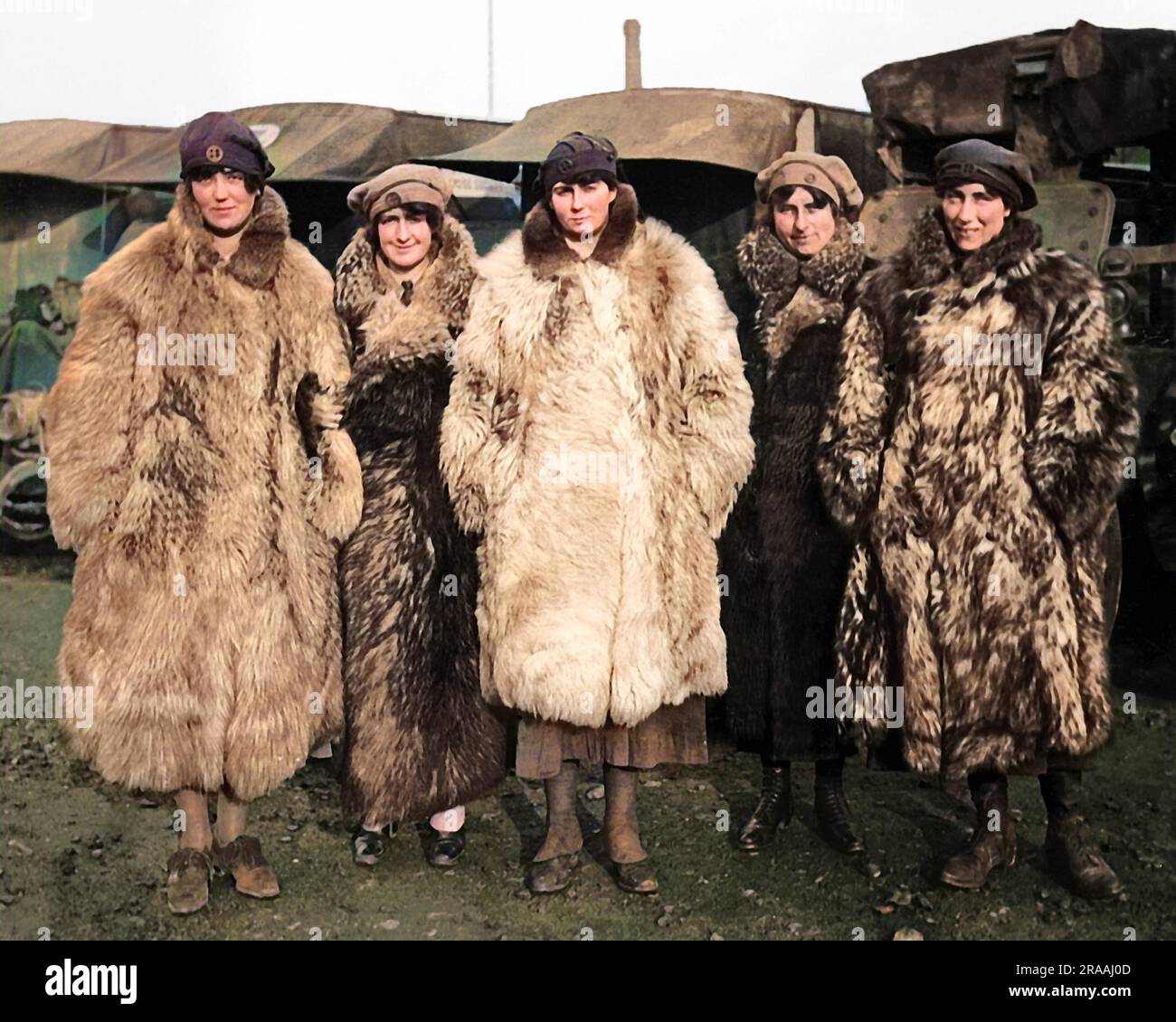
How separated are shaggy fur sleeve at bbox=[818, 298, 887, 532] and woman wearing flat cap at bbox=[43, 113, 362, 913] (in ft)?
4.88

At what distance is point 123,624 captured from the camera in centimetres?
332

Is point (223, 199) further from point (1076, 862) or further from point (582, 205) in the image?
point (1076, 862)

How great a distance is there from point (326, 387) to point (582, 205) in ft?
2.82

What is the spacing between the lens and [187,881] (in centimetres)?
345

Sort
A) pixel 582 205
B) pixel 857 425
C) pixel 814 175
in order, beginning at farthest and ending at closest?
pixel 814 175, pixel 857 425, pixel 582 205

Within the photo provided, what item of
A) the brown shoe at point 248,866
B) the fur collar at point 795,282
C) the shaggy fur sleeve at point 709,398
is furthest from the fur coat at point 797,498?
the brown shoe at point 248,866

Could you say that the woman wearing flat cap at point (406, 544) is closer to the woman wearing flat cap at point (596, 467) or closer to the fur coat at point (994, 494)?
the woman wearing flat cap at point (596, 467)

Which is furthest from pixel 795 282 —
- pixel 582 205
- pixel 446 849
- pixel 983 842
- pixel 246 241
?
pixel 446 849

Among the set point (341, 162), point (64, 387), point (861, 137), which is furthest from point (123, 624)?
point (341, 162)

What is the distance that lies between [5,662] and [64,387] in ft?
11.6

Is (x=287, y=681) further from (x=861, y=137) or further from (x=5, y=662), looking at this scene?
(x=861, y=137)

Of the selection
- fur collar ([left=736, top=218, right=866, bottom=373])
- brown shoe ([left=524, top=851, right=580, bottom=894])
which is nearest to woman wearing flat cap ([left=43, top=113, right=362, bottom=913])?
brown shoe ([left=524, top=851, right=580, bottom=894])

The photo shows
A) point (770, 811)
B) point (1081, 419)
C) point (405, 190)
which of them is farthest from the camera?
point (770, 811)

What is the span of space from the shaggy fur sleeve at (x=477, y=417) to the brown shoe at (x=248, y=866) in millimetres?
1114
